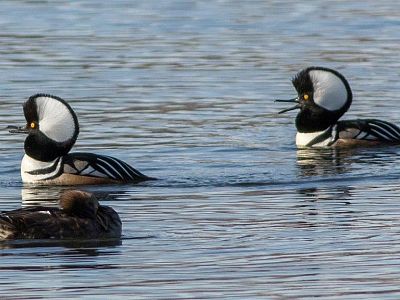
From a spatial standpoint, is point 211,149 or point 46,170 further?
point 211,149

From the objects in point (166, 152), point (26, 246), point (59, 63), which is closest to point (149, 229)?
point (26, 246)

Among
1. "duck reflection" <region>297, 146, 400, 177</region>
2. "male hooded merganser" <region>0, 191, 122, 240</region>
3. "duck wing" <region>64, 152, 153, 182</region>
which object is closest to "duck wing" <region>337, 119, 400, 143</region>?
"duck reflection" <region>297, 146, 400, 177</region>

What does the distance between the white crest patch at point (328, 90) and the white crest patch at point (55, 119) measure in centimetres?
463

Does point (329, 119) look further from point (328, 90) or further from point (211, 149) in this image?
point (211, 149)

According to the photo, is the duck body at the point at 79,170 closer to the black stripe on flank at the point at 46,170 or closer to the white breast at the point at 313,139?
the black stripe on flank at the point at 46,170

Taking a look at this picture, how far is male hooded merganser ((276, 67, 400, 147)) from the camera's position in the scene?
847 inches

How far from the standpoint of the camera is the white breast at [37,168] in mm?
18656

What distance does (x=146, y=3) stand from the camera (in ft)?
125

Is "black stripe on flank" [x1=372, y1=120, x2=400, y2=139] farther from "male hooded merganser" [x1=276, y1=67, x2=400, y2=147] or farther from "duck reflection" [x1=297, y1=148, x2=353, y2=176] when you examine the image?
"duck reflection" [x1=297, y1=148, x2=353, y2=176]

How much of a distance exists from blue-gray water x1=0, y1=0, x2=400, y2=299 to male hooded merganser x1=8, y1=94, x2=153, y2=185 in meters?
0.26

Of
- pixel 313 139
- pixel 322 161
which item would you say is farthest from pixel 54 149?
pixel 313 139

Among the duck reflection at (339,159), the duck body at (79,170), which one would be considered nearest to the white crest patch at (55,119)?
the duck body at (79,170)

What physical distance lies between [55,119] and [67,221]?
457cm

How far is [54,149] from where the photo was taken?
18.8 m
